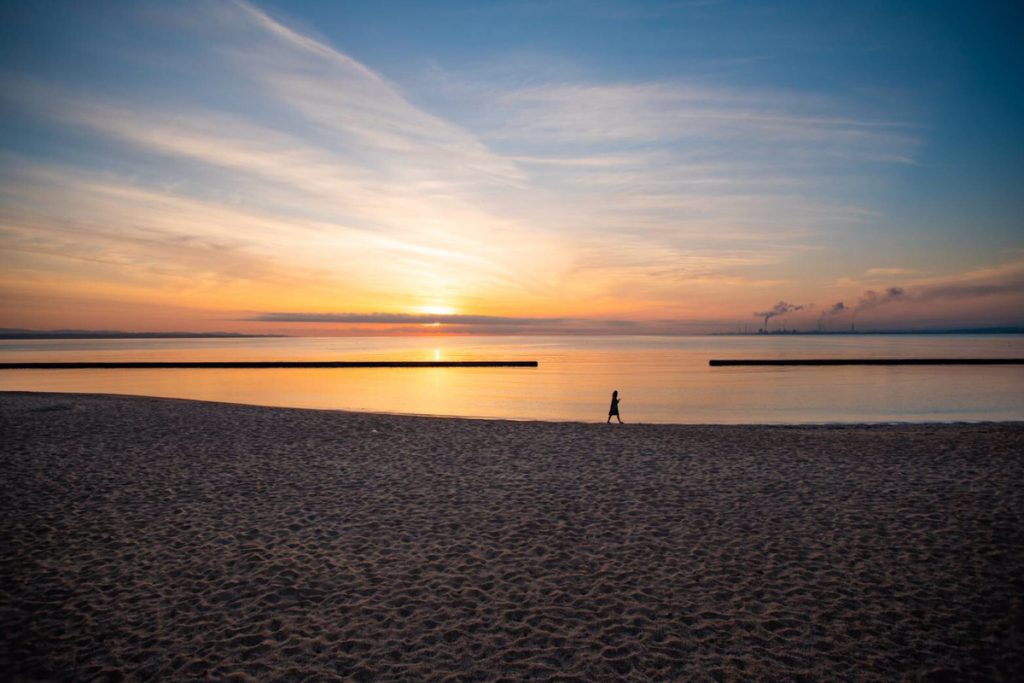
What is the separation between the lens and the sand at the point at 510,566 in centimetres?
579

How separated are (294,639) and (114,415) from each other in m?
21.6

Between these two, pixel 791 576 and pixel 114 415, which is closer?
pixel 791 576

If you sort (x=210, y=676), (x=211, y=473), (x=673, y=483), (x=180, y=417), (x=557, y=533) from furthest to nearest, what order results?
(x=180, y=417)
(x=211, y=473)
(x=673, y=483)
(x=557, y=533)
(x=210, y=676)

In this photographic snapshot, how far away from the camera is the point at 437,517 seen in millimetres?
10203

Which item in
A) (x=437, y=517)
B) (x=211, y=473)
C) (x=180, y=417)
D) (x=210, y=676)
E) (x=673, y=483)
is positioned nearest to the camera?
(x=210, y=676)

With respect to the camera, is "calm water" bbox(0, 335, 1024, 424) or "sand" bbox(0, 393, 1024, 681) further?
"calm water" bbox(0, 335, 1024, 424)

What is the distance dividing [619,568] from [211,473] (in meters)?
10.9

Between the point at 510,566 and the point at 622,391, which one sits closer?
the point at 510,566

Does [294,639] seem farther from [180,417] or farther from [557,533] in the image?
[180,417]

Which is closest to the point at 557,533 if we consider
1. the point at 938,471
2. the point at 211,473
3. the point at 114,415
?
the point at 211,473

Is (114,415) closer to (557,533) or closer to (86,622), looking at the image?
(86,622)

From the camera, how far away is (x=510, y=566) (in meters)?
8.02

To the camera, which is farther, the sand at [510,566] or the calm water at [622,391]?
the calm water at [622,391]

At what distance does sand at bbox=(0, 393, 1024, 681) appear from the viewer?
19.0ft
